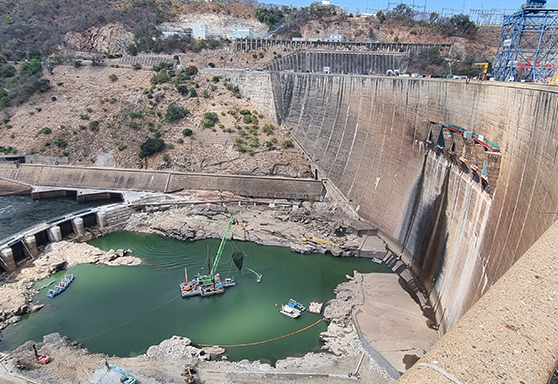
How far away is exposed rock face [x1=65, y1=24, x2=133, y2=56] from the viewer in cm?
7788

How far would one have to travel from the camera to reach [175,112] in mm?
55688

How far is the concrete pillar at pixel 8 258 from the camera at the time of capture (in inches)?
1218

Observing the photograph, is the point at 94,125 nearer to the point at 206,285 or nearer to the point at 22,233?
the point at 22,233

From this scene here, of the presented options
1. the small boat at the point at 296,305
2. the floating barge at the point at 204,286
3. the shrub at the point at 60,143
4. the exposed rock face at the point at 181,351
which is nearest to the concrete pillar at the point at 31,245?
the floating barge at the point at 204,286

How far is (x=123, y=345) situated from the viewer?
2370cm

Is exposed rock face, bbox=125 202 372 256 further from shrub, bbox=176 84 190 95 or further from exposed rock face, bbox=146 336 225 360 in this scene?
shrub, bbox=176 84 190 95

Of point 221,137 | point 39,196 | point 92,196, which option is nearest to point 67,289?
point 92,196

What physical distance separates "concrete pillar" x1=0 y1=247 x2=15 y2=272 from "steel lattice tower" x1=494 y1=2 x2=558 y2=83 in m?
42.1

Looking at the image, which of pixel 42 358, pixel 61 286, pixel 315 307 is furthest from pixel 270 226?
pixel 42 358

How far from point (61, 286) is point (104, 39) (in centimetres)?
6457

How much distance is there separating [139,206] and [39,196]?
14.3 m

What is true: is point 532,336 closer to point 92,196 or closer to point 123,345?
point 123,345

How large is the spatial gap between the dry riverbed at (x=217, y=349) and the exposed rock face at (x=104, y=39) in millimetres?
51946

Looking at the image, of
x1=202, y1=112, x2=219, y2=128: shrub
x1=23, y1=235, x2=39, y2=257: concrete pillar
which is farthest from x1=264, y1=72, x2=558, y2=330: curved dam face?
x1=23, y1=235, x2=39, y2=257: concrete pillar
